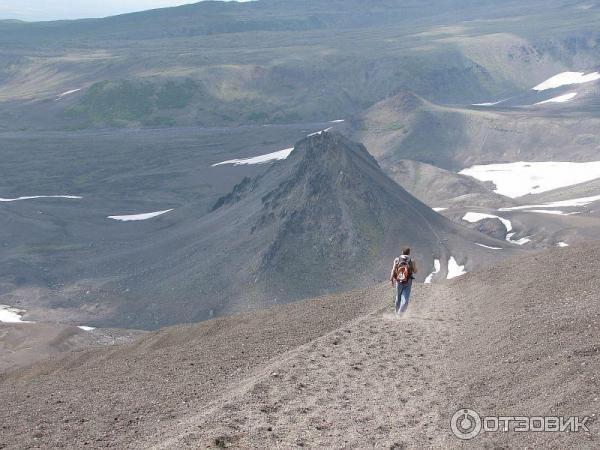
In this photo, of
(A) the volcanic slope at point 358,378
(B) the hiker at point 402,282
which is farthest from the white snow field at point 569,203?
(B) the hiker at point 402,282

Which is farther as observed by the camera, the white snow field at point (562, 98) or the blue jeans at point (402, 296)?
the white snow field at point (562, 98)

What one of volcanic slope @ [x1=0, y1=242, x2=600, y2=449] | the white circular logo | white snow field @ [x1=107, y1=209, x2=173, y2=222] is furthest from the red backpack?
white snow field @ [x1=107, y1=209, x2=173, y2=222]

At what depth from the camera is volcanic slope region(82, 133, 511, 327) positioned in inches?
2306

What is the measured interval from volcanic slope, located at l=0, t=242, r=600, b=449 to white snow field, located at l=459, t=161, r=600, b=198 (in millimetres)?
98502

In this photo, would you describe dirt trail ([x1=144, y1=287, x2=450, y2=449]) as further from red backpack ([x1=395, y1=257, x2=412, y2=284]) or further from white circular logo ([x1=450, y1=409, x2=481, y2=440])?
red backpack ([x1=395, y1=257, x2=412, y2=284])

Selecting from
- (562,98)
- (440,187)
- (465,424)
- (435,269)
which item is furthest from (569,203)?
(465,424)

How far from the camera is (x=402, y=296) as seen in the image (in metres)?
21.0

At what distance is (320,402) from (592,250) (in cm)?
1163

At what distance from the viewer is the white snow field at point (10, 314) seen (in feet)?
201

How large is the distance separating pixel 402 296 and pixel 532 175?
110 meters

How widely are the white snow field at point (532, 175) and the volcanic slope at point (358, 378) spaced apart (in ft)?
323

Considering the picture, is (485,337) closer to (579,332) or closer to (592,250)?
(579,332)

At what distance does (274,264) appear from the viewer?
2359 inches

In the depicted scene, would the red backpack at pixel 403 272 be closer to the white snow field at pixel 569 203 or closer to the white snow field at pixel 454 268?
the white snow field at pixel 454 268
